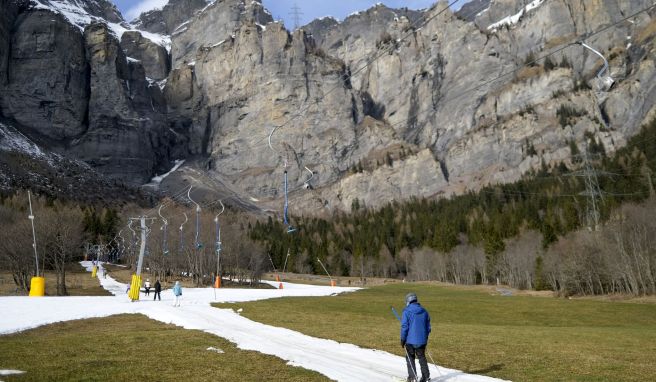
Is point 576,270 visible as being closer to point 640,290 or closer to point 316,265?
point 640,290

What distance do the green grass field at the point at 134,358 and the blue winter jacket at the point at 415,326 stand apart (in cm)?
264

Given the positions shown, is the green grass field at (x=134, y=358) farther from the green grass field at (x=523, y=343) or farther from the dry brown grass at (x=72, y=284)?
the dry brown grass at (x=72, y=284)

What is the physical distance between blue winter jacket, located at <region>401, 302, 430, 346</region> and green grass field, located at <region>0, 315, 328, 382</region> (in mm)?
2640

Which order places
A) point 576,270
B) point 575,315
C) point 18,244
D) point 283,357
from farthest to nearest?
1. point 576,270
2. point 18,244
3. point 575,315
4. point 283,357

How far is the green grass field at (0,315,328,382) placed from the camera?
1412cm

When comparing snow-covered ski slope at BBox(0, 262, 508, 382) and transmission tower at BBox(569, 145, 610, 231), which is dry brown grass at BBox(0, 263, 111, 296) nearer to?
snow-covered ski slope at BBox(0, 262, 508, 382)

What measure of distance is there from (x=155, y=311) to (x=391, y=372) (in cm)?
2391

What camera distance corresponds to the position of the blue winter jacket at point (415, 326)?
1355 cm

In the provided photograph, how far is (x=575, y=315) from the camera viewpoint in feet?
143

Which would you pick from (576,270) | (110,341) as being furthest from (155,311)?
(576,270)

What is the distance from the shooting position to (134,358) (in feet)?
55.2

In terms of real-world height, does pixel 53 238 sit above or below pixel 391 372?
above

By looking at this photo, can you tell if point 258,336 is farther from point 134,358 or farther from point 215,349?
point 134,358

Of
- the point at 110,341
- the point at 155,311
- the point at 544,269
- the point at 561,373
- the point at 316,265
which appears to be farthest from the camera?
the point at 316,265
